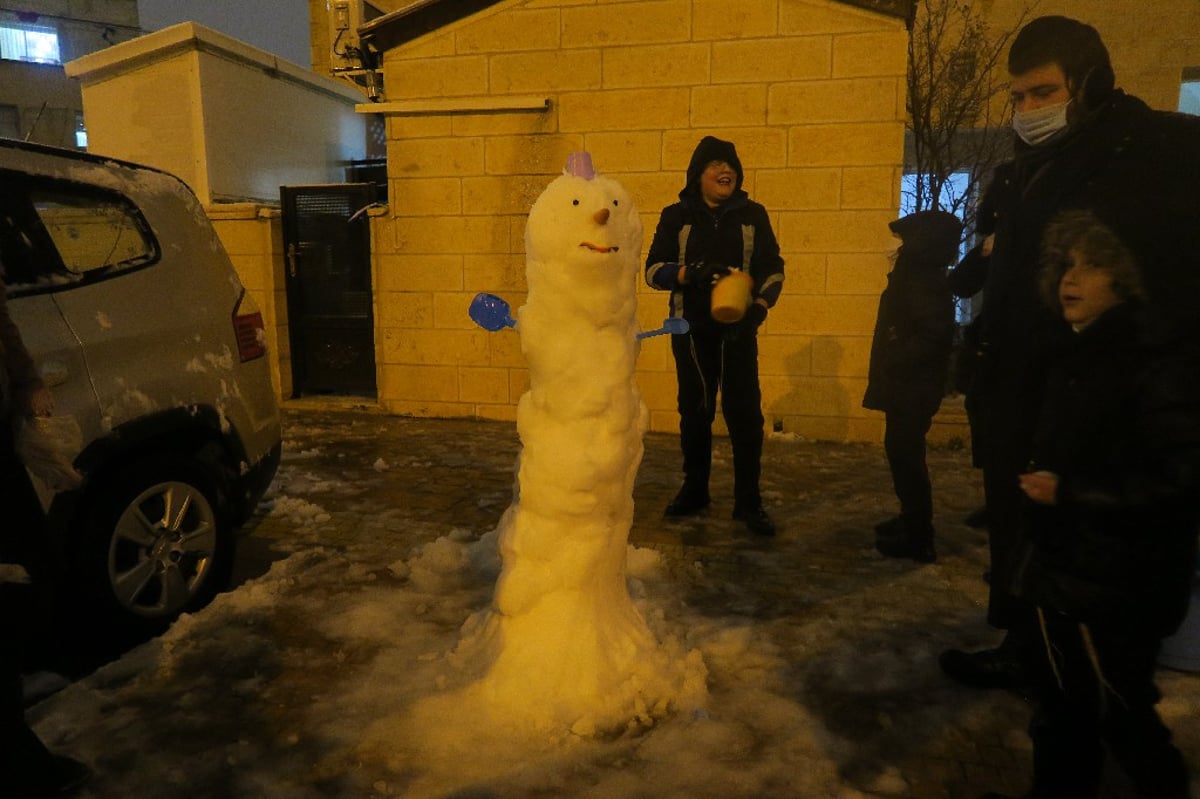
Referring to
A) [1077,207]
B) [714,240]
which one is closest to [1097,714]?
[1077,207]

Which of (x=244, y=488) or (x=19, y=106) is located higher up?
(x=19, y=106)

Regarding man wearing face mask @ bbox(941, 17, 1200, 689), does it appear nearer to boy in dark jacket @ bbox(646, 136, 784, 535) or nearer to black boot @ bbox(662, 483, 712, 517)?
boy in dark jacket @ bbox(646, 136, 784, 535)

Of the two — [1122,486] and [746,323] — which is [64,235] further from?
[1122,486]

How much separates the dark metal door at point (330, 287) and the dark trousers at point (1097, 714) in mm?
7251

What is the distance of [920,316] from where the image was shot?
407cm

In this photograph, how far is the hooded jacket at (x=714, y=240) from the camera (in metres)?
4.48

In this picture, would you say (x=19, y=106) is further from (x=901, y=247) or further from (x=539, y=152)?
(x=901, y=247)

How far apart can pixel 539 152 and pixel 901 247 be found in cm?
384

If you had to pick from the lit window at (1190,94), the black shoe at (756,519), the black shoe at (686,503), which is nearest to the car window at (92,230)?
the black shoe at (686,503)

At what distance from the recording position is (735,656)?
3146mm

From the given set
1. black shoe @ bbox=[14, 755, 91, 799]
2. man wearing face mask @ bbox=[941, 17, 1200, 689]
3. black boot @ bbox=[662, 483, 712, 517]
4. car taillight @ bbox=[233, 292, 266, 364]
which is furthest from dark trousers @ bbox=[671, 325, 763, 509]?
black shoe @ bbox=[14, 755, 91, 799]

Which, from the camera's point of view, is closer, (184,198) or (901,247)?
(184,198)

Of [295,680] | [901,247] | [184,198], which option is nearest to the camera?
[295,680]

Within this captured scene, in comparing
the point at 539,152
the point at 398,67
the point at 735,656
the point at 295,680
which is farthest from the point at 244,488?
the point at 398,67
